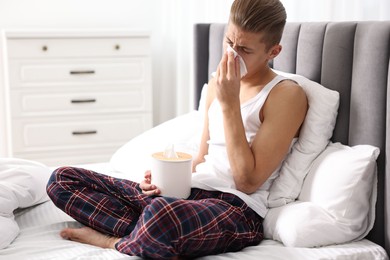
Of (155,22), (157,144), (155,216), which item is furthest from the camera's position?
(155,22)

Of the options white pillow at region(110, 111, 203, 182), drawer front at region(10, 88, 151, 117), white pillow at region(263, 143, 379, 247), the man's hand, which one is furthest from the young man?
drawer front at region(10, 88, 151, 117)

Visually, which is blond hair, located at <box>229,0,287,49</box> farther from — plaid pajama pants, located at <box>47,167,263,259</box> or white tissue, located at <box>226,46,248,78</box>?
plaid pajama pants, located at <box>47,167,263,259</box>

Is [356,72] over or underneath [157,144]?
over

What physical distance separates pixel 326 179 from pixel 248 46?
0.43 m

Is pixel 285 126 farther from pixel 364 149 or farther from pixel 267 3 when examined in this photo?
pixel 267 3

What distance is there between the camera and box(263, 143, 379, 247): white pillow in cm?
143

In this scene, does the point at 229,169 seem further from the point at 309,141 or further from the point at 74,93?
the point at 74,93

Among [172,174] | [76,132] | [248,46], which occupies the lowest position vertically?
[76,132]

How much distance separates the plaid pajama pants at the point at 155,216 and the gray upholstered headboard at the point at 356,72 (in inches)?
13.9

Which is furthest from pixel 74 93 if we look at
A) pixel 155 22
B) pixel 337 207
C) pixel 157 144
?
pixel 337 207

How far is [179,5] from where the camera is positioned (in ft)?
11.1

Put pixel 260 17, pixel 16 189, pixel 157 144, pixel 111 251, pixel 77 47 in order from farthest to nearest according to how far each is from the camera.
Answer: pixel 77 47, pixel 157 144, pixel 16 189, pixel 260 17, pixel 111 251

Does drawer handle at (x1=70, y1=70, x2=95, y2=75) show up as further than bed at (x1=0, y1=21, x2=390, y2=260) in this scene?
Yes

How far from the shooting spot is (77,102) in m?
3.13
